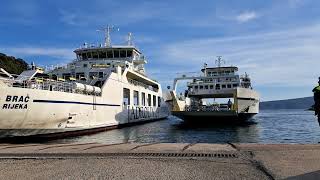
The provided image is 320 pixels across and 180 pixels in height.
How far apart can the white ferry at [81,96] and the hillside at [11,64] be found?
3535cm

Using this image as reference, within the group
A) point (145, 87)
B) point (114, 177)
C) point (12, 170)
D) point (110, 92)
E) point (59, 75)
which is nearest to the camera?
point (114, 177)

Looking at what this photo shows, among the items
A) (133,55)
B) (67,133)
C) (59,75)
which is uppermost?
(133,55)

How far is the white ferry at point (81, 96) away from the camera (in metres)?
20.1

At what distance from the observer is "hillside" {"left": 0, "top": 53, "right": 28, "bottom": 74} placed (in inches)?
2829

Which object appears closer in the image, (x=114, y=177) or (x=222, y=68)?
(x=114, y=177)

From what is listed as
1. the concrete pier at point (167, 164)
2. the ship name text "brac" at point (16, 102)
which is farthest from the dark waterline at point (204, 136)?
the concrete pier at point (167, 164)

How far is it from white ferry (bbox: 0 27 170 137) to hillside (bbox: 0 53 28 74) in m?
35.3

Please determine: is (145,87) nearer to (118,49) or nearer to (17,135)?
(118,49)

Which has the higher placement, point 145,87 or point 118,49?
point 118,49

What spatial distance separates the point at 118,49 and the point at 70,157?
32759 millimetres

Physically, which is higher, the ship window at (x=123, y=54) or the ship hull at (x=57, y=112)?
the ship window at (x=123, y=54)

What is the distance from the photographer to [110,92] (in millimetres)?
30797

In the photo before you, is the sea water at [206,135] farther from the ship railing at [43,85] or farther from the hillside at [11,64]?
the hillside at [11,64]

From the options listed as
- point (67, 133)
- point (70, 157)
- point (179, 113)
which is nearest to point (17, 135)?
point (67, 133)
